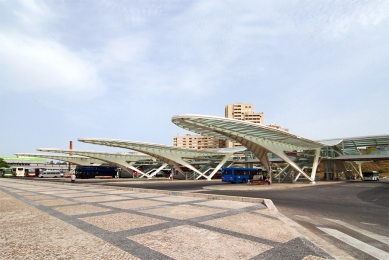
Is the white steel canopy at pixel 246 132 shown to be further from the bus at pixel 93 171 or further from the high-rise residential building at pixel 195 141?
the high-rise residential building at pixel 195 141

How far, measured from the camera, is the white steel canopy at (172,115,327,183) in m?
23.4

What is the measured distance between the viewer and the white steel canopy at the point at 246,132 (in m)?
23.4

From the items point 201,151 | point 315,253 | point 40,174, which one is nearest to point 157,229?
point 315,253

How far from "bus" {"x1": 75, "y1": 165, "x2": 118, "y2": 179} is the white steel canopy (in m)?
33.6

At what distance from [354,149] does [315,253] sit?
50876 mm

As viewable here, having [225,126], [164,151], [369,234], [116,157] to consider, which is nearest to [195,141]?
[116,157]

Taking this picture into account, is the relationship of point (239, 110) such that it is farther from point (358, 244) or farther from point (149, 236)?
point (149, 236)

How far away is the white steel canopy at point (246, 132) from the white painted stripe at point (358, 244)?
15640 millimetres

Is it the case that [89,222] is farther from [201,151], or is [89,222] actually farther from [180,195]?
[201,151]

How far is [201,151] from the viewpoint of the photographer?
52.0 metres

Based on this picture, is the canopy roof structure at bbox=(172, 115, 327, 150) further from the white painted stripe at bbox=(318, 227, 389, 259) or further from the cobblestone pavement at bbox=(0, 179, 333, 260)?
the white painted stripe at bbox=(318, 227, 389, 259)

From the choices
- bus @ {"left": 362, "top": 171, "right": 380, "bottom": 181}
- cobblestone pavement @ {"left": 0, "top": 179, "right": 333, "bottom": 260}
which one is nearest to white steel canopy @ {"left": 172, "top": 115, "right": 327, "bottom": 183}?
cobblestone pavement @ {"left": 0, "top": 179, "right": 333, "bottom": 260}

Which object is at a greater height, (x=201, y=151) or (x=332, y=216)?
(x=201, y=151)

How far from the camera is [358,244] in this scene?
604cm
